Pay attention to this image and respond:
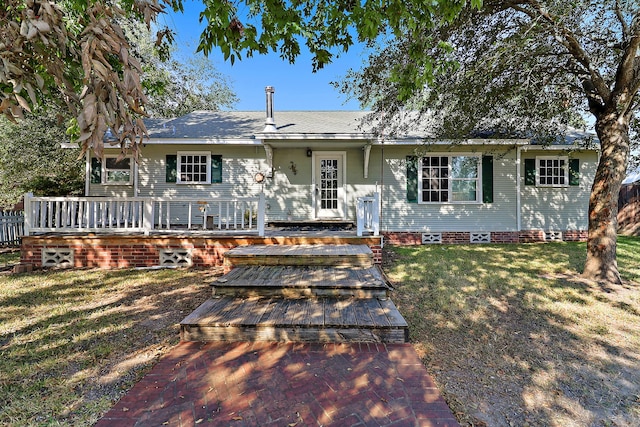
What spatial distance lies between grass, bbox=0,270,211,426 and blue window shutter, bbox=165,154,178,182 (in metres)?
4.07

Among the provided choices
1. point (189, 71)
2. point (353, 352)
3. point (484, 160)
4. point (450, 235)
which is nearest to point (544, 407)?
point (353, 352)

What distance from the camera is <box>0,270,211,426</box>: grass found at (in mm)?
2070

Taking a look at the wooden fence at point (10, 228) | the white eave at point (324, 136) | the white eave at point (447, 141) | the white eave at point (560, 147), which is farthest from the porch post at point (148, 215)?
the white eave at point (560, 147)

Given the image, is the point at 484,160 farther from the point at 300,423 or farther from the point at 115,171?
the point at 115,171

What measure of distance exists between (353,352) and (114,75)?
8.39ft

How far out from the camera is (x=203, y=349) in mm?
2719

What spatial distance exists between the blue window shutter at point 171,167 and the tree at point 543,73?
212 inches

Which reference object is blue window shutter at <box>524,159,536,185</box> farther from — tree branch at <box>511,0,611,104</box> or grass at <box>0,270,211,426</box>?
grass at <box>0,270,211,426</box>

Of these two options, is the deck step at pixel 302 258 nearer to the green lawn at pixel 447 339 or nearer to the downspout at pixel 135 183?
the green lawn at pixel 447 339

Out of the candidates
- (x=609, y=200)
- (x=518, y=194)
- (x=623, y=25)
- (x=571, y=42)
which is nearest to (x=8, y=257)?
(x=571, y=42)

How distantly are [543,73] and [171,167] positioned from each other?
30.8ft

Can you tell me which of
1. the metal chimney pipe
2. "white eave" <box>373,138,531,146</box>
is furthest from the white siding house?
"white eave" <box>373,138,531,146</box>

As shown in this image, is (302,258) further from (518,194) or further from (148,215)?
(518,194)

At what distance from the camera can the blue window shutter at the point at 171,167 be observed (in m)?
8.88
